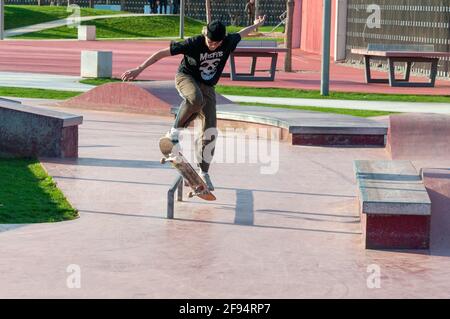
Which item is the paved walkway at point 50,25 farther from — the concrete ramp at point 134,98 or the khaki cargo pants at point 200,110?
the khaki cargo pants at point 200,110

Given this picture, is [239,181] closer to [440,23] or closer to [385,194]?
[385,194]

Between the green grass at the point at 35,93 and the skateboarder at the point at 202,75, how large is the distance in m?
11.1

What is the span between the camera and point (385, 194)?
30.1 ft

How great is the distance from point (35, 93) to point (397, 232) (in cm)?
1467

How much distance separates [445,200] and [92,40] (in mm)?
43579

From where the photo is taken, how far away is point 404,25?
3294cm

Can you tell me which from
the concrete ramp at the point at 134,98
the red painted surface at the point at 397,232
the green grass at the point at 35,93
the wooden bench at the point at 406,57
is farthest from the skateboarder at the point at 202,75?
the wooden bench at the point at 406,57

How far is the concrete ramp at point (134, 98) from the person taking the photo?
19.1m

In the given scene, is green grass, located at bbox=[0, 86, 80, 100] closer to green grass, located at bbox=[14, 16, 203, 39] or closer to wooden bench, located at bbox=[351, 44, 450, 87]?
wooden bench, located at bbox=[351, 44, 450, 87]

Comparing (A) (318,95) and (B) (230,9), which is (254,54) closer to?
(A) (318,95)

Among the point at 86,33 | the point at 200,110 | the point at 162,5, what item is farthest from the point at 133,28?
the point at 200,110

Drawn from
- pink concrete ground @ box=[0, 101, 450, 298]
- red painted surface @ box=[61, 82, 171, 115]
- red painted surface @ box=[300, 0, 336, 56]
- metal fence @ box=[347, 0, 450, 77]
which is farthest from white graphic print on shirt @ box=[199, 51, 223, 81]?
red painted surface @ box=[300, 0, 336, 56]

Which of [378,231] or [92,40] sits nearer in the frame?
[378,231]
